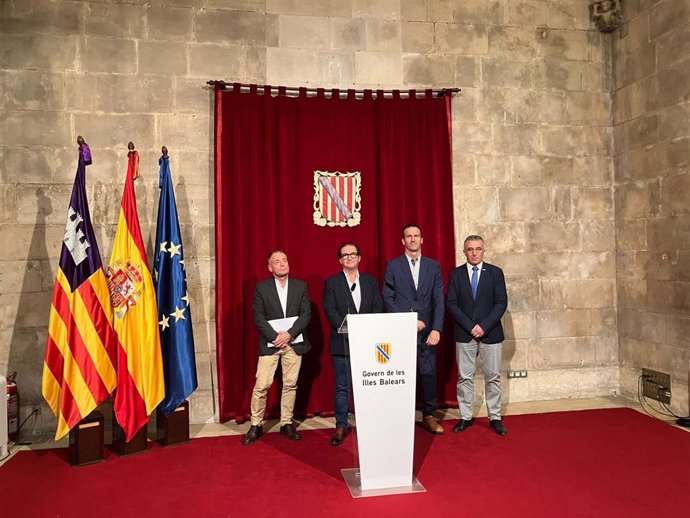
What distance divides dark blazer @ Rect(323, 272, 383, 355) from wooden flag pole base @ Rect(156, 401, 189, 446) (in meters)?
1.32

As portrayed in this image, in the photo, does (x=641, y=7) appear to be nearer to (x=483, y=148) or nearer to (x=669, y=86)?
(x=669, y=86)

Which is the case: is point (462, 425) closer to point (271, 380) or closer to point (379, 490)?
point (379, 490)

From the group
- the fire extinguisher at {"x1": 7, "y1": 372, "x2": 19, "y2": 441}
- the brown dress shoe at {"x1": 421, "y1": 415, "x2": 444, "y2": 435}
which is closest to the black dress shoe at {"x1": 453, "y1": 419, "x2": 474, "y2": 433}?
the brown dress shoe at {"x1": 421, "y1": 415, "x2": 444, "y2": 435}

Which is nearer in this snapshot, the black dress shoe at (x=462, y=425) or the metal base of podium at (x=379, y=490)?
the metal base of podium at (x=379, y=490)

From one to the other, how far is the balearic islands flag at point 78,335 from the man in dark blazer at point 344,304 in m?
1.71

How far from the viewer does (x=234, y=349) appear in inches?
204

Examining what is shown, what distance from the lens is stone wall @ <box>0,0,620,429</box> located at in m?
5.00

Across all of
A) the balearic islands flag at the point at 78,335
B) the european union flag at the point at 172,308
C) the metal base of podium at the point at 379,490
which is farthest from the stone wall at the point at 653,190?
the balearic islands flag at the point at 78,335

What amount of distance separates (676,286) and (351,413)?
10.7 feet

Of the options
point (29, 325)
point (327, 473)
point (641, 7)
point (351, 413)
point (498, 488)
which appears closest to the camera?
point (498, 488)

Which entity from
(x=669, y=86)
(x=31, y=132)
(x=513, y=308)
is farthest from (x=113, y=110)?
(x=669, y=86)

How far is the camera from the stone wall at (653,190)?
5.19 metres

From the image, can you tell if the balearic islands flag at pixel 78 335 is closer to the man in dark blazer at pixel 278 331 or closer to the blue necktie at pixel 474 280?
the man in dark blazer at pixel 278 331

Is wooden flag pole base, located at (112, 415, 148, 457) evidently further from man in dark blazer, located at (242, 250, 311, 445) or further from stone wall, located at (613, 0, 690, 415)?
stone wall, located at (613, 0, 690, 415)
